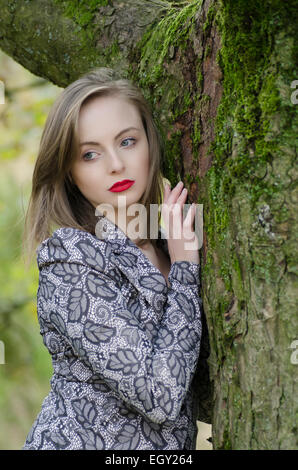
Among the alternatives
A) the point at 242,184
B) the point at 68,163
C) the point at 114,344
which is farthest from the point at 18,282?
the point at 242,184

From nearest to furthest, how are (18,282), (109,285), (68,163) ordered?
A: 1. (109,285)
2. (68,163)
3. (18,282)

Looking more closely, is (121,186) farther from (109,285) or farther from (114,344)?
(114,344)

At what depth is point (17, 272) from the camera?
20.4 ft

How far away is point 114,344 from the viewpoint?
1894 mm

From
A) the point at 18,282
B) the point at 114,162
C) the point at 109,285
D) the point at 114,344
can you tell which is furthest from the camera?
the point at 18,282

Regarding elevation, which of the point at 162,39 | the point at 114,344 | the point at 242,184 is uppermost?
the point at 162,39

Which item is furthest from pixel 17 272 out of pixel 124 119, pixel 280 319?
pixel 280 319

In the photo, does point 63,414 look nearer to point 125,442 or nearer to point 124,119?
point 125,442

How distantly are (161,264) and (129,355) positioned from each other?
601 mm

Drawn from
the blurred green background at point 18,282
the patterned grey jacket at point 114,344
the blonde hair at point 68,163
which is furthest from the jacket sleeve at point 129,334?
the blurred green background at point 18,282

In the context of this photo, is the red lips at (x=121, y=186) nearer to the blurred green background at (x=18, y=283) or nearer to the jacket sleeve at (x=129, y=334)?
the jacket sleeve at (x=129, y=334)

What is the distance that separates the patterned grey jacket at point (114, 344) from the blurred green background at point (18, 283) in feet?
12.7

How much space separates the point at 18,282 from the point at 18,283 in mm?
20

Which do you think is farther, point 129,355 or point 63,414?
point 63,414
